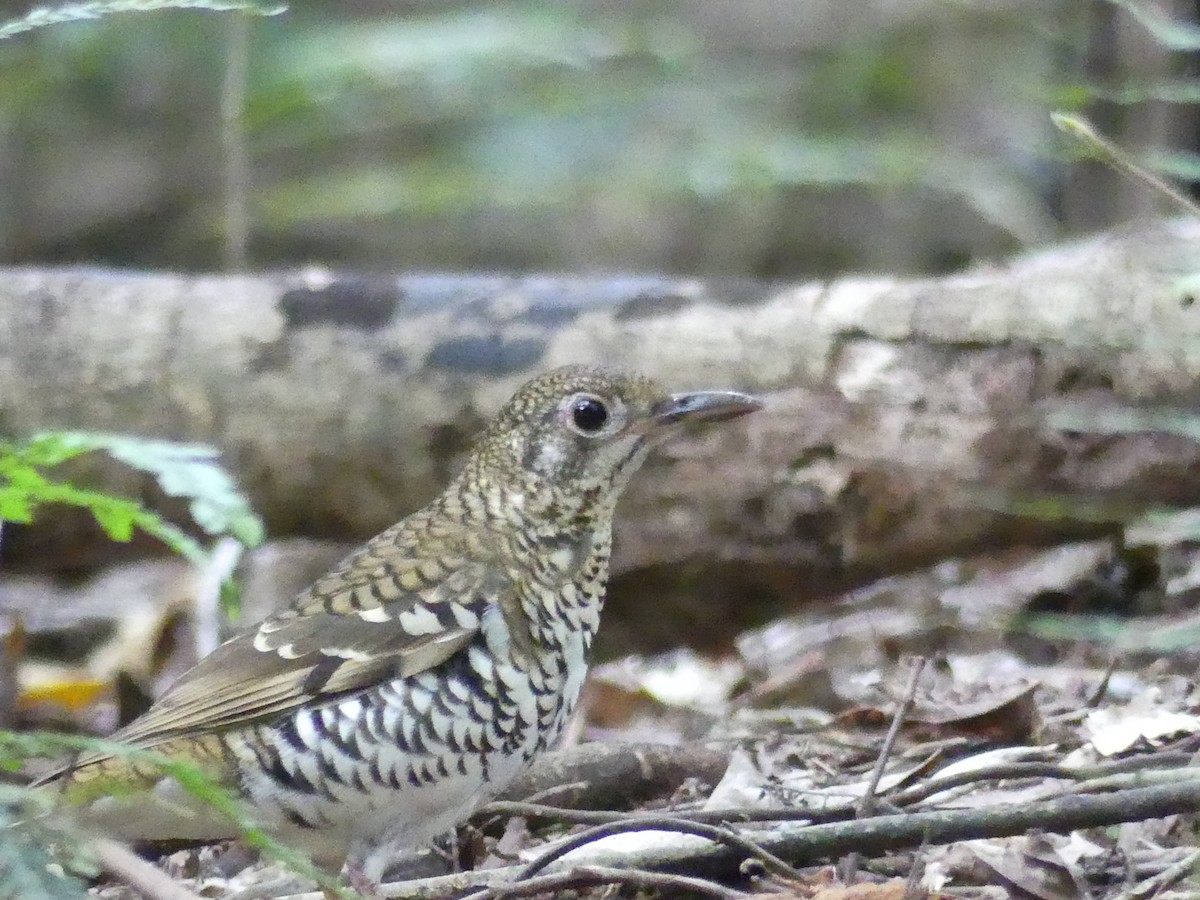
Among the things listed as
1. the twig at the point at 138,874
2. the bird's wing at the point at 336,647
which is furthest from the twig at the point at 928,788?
the twig at the point at 138,874

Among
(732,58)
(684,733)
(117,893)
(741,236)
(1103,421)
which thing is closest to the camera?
(117,893)

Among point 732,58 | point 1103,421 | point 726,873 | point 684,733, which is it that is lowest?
point 684,733

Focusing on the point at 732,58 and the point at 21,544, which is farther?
the point at 732,58

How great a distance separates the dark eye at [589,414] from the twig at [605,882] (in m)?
1.16

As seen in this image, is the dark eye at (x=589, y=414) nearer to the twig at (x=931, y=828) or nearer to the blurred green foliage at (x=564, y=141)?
the twig at (x=931, y=828)

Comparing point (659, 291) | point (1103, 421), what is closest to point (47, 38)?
point (659, 291)

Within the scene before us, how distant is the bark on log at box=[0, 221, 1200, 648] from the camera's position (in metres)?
4.56

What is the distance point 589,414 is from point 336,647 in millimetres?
773

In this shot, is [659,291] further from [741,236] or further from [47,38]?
[741,236]

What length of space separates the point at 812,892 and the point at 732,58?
10.9m

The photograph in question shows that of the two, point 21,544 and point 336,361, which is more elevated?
point 336,361

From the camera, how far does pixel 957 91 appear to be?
12.8 meters

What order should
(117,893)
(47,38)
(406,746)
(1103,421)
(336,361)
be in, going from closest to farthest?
1. (406,746)
2. (117,893)
3. (1103,421)
4. (336,361)
5. (47,38)

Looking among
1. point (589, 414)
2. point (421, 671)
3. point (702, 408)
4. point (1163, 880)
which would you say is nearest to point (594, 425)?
point (589, 414)
